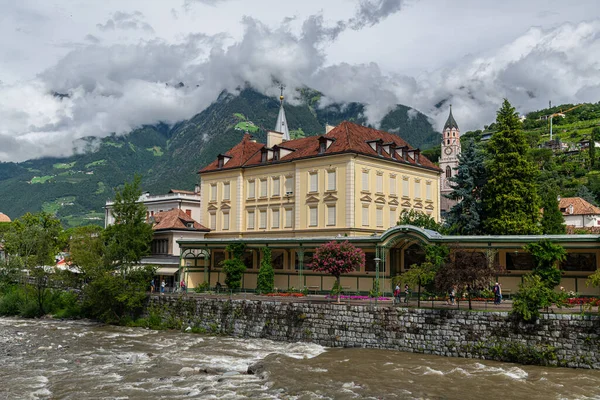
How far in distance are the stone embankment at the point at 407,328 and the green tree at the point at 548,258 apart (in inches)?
301

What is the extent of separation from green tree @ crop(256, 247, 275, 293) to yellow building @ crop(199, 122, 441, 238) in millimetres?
7619

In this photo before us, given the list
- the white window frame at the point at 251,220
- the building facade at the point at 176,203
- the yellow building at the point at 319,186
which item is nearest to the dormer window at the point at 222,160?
the yellow building at the point at 319,186

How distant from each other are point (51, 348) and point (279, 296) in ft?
50.2

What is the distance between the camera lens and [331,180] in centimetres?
5278

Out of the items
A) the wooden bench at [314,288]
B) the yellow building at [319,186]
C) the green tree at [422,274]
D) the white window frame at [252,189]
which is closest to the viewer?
the green tree at [422,274]

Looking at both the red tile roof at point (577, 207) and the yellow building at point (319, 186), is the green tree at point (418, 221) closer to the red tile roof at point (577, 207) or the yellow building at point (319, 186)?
the yellow building at point (319, 186)

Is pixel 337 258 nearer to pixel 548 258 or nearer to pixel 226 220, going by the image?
pixel 548 258

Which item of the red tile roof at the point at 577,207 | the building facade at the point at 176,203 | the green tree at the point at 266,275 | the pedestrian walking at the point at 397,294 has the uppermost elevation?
the red tile roof at the point at 577,207

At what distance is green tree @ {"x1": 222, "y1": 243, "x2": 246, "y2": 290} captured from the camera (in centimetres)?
4725

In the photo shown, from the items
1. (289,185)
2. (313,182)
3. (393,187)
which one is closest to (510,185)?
(393,187)

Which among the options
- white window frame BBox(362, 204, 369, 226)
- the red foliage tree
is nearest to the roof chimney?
white window frame BBox(362, 204, 369, 226)

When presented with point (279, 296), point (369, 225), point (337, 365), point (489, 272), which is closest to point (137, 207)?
point (279, 296)

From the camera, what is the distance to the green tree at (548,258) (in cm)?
3525

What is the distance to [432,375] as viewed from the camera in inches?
1034
